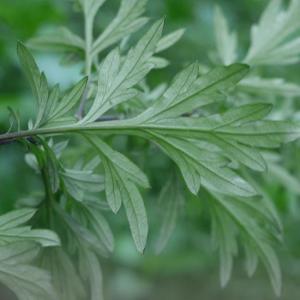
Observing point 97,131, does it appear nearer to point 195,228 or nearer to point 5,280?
point 5,280

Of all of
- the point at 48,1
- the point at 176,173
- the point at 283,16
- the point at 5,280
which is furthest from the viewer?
the point at 48,1

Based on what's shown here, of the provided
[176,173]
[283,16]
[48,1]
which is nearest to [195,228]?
[48,1]

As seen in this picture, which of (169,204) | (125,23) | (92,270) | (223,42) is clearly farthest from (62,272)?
(223,42)

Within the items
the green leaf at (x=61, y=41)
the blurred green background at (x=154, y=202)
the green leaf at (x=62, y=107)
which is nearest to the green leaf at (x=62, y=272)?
the green leaf at (x=62, y=107)

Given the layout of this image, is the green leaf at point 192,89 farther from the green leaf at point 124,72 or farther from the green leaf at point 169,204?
the green leaf at point 169,204

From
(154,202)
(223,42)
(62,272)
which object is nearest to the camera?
(62,272)

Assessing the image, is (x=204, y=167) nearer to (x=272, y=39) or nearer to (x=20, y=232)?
(x=20, y=232)

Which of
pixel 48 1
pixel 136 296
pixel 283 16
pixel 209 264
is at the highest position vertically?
pixel 48 1
